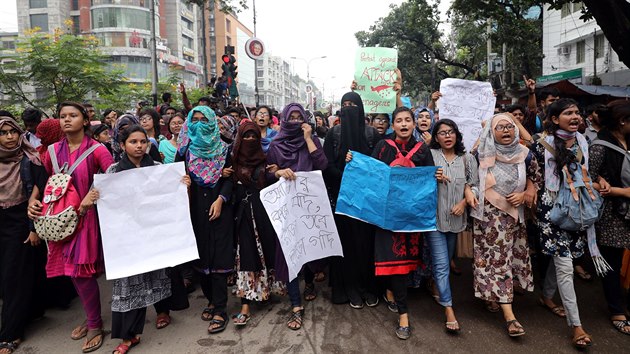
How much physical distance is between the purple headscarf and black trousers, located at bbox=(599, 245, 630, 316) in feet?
9.00

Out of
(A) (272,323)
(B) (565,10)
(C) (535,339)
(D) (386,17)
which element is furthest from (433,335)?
(D) (386,17)

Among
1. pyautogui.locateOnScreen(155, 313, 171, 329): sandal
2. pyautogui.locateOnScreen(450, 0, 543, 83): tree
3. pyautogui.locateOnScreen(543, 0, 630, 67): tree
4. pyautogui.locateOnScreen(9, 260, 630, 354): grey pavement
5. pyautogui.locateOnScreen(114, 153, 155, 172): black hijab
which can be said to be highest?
pyautogui.locateOnScreen(450, 0, 543, 83): tree

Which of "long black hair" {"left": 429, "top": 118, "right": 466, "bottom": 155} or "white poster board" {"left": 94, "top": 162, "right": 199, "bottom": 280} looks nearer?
"white poster board" {"left": 94, "top": 162, "right": 199, "bottom": 280}

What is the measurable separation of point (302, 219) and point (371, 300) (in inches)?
44.4

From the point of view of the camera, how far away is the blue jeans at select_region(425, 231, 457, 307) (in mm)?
3463

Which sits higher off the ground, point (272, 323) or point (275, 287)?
point (275, 287)

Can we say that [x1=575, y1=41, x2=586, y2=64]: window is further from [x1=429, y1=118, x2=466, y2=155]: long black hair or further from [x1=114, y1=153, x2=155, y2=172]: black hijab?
[x1=114, y1=153, x2=155, y2=172]: black hijab

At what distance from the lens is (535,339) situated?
3273 mm

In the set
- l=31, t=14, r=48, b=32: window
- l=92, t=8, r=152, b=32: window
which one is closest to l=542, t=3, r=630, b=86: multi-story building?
l=92, t=8, r=152, b=32: window

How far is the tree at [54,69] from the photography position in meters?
11.2

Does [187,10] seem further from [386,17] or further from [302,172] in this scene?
[302,172]

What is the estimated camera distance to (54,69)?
444 inches

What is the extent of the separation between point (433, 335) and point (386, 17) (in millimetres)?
28538

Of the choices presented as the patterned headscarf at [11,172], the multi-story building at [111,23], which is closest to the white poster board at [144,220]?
the patterned headscarf at [11,172]
